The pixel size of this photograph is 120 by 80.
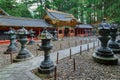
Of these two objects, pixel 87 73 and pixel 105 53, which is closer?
pixel 87 73

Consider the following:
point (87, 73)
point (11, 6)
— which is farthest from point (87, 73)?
point (11, 6)

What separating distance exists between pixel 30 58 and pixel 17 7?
972 inches

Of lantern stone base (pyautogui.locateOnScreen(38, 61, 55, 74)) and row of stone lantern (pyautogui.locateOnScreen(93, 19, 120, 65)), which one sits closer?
lantern stone base (pyautogui.locateOnScreen(38, 61, 55, 74))

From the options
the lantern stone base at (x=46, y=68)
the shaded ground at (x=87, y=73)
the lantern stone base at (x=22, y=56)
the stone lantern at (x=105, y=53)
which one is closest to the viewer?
the shaded ground at (x=87, y=73)

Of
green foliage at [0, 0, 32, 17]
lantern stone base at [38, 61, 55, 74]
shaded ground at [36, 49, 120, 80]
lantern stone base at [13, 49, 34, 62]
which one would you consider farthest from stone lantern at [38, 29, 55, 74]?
green foliage at [0, 0, 32, 17]

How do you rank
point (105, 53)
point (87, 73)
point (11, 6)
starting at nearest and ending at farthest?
point (87, 73) → point (105, 53) → point (11, 6)

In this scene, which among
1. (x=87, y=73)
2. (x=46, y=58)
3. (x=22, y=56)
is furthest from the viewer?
(x=22, y=56)

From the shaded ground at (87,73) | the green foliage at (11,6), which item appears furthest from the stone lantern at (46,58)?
the green foliage at (11,6)

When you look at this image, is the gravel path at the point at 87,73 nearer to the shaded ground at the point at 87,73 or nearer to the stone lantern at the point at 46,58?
the shaded ground at the point at 87,73

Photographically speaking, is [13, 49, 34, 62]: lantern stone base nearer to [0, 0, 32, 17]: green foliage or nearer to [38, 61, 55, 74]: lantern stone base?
[38, 61, 55, 74]: lantern stone base

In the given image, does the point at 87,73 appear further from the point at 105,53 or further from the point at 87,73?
the point at 105,53

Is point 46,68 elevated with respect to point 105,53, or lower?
lower

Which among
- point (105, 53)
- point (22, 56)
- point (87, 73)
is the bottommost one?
point (87, 73)

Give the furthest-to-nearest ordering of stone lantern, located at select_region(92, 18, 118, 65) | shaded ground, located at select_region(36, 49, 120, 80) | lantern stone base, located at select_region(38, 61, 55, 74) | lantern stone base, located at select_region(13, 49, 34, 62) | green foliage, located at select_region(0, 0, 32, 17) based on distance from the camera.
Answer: green foliage, located at select_region(0, 0, 32, 17) < lantern stone base, located at select_region(13, 49, 34, 62) < stone lantern, located at select_region(92, 18, 118, 65) < lantern stone base, located at select_region(38, 61, 55, 74) < shaded ground, located at select_region(36, 49, 120, 80)
